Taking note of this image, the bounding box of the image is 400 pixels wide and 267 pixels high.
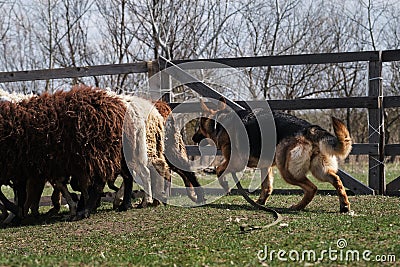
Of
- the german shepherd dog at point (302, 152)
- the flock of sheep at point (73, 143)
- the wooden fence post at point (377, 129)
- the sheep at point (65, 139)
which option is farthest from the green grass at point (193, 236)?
the wooden fence post at point (377, 129)

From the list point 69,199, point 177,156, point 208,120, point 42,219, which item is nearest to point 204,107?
point 208,120

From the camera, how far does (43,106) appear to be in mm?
7812

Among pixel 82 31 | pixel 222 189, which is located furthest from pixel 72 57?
pixel 222 189

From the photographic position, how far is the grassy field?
486cm

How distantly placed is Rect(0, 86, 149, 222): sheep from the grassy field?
63 centimetres

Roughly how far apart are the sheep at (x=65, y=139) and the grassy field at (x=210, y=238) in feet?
2.08

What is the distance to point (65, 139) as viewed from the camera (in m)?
7.65

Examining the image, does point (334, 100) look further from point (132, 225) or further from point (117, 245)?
point (117, 245)

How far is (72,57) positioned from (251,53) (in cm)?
731

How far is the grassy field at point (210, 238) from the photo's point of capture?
486 cm

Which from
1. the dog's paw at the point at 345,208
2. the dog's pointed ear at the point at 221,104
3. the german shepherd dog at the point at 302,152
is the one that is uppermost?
the dog's pointed ear at the point at 221,104

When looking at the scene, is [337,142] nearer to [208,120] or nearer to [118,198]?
[208,120]

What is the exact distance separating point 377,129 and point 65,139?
527 cm

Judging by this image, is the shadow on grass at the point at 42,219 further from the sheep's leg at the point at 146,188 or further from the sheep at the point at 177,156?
the sheep at the point at 177,156
